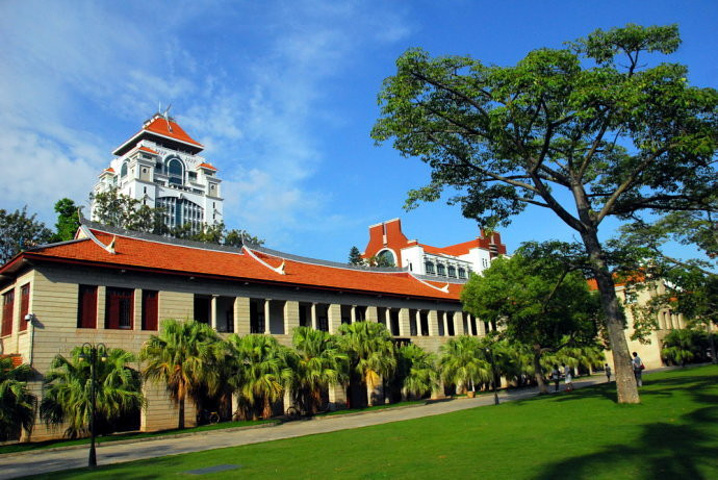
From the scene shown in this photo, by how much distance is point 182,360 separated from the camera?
988 inches

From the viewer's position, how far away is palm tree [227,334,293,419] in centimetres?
2661

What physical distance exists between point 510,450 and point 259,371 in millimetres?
17096

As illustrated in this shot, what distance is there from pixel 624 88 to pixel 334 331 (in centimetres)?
2543

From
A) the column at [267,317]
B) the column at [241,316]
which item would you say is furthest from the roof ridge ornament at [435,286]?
the column at [241,316]

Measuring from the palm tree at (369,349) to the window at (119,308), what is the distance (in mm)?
11647

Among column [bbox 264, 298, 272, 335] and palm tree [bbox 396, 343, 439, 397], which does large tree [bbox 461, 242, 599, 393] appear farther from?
column [bbox 264, 298, 272, 335]

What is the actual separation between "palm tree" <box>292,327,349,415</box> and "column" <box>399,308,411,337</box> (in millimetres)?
11628

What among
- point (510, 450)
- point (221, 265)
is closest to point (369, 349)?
point (221, 265)

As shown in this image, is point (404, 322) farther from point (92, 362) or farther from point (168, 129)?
point (168, 129)

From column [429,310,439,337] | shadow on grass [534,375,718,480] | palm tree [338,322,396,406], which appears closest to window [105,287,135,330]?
palm tree [338,322,396,406]

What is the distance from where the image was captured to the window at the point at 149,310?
29.2 meters

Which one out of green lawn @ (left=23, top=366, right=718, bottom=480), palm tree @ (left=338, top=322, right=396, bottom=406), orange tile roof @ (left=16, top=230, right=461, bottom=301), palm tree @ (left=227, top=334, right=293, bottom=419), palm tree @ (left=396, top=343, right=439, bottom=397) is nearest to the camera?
green lawn @ (left=23, top=366, right=718, bottom=480)

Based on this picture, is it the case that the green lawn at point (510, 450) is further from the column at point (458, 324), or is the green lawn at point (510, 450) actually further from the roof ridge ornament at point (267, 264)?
the column at point (458, 324)

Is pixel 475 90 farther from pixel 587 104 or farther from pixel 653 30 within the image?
pixel 653 30
